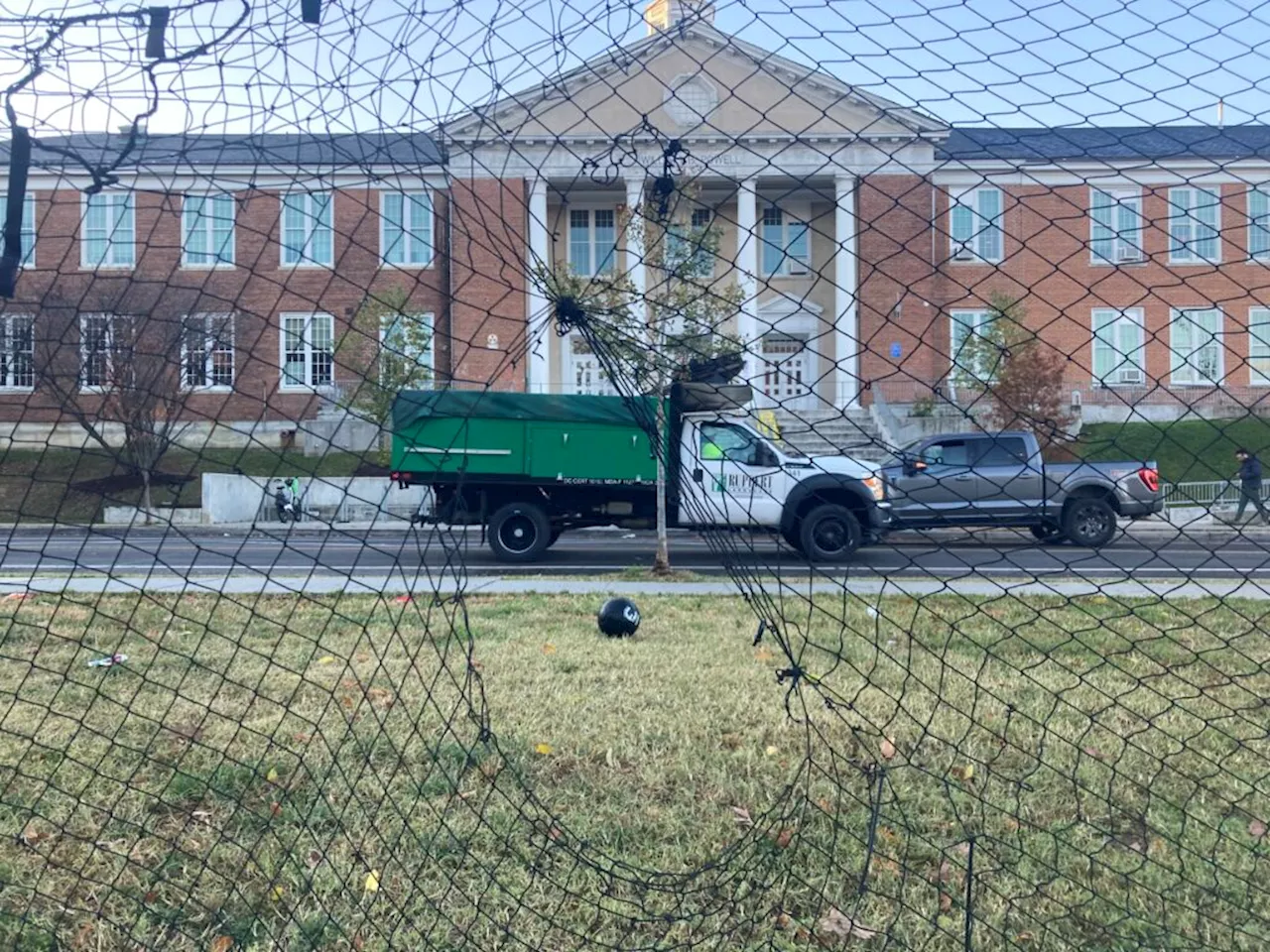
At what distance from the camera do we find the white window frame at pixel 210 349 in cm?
282

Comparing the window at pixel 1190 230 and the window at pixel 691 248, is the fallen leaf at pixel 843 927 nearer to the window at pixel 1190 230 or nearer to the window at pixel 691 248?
the window at pixel 691 248

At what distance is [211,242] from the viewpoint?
3.06 m

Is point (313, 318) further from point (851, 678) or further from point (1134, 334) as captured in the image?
point (1134, 334)

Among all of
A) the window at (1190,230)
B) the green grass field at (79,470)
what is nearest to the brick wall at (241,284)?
the green grass field at (79,470)

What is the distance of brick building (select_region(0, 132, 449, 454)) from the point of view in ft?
8.75

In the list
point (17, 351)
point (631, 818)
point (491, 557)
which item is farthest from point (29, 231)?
point (491, 557)

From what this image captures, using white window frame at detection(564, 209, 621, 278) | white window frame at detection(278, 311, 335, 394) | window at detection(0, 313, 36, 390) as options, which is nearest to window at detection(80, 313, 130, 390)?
window at detection(0, 313, 36, 390)

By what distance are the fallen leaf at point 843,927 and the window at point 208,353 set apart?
2216 millimetres

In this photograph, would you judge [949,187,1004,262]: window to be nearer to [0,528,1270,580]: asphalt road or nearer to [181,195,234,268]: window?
[181,195,234,268]: window

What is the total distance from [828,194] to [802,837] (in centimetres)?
198

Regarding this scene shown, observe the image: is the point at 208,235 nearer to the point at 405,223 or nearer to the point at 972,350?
the point at 405,223

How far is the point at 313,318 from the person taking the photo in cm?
Answer: 289

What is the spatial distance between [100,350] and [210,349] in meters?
0.32

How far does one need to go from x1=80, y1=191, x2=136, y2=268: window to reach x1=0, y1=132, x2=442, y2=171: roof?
0.12 metres
